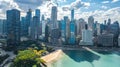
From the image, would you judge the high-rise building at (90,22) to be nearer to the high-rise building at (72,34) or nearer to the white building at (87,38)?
the high-rise building at (72,34)

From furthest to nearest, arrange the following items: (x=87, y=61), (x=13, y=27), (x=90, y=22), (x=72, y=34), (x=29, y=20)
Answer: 1. (x=90, y=22)
2. (x=29, y=20)
3. (x=72, y=34)
4. (x=13, y=27)
5. (x=87, y=61)

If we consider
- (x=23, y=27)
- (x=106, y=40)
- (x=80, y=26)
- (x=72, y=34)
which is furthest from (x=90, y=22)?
(x=23, y=27)

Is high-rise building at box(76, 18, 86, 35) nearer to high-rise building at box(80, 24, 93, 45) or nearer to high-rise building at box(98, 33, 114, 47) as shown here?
high-rise building at box(80, 24, 93, 45)

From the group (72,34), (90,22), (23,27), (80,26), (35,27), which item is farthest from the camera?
(90,22)

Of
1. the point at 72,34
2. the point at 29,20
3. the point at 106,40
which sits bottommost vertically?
the point at 106,40

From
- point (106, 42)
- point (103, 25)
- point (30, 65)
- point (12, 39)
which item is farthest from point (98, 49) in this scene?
point (30, 65)

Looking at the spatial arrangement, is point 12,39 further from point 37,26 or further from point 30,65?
point 30,65

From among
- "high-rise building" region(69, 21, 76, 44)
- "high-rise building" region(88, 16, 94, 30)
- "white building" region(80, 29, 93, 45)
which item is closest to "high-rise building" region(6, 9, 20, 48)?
"high-rise building" region(69, 21, 76, 44)

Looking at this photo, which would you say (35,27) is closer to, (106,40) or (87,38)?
(87,38)

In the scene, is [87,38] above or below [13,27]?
below
